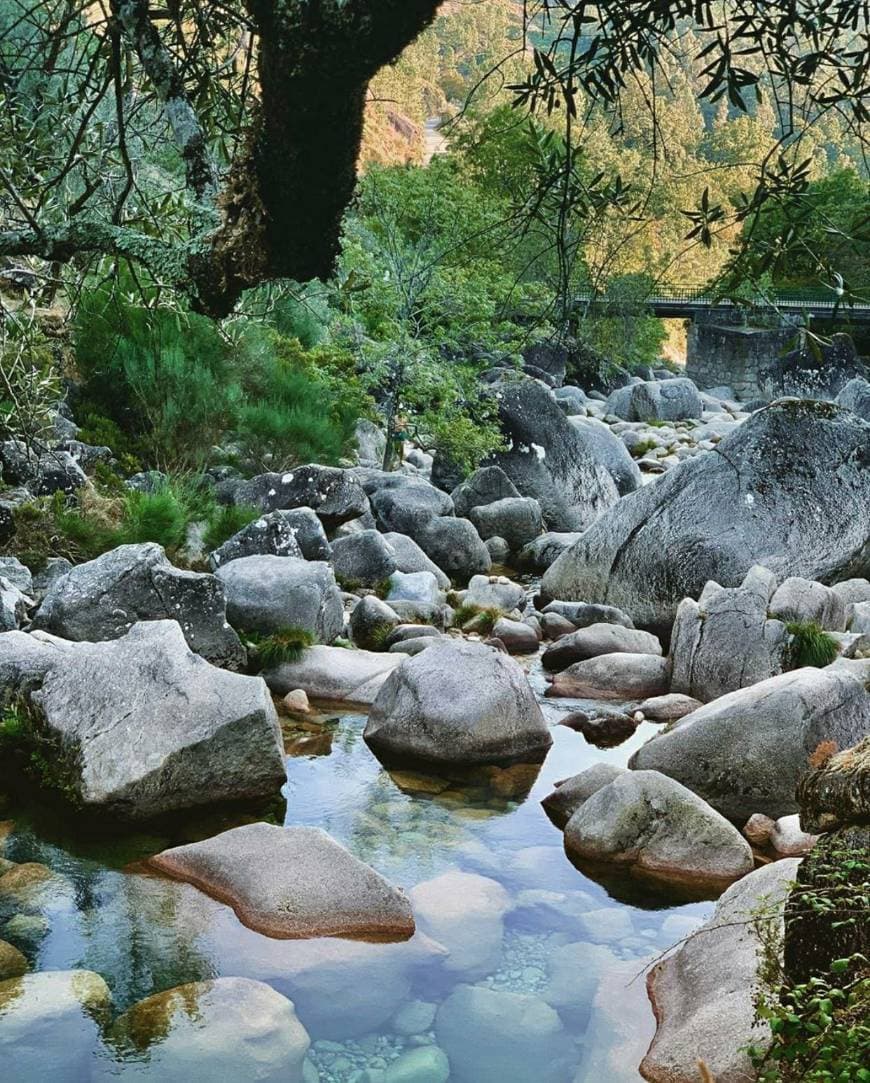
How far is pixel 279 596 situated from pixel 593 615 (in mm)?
3222

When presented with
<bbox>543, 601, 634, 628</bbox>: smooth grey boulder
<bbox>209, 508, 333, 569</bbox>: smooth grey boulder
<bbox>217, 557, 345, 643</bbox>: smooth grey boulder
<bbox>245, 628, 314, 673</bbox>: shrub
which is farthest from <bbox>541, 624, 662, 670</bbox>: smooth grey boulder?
<bbox>209, 508, 333, 569</bbox>: smooth grey boulder

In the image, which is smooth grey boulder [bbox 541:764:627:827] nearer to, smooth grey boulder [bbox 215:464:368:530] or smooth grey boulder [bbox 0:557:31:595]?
smooth grey boulder [bbox 0:557:31:595]

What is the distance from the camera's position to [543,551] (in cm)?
1477

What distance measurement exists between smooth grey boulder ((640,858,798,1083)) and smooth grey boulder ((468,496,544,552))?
10048 mm

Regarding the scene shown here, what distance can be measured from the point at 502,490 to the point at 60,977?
38.3 ft

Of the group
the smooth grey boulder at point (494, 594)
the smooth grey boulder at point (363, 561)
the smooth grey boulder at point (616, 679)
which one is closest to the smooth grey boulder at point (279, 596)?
the smooth grey boulder at point (363, 561)

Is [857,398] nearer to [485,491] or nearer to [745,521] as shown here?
[485,491]

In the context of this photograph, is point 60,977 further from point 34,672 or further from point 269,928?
point 34,672

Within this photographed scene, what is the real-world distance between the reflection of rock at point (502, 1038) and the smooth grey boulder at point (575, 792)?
2035 mm

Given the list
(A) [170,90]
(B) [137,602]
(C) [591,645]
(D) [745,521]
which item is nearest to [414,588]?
(C) [591,645]

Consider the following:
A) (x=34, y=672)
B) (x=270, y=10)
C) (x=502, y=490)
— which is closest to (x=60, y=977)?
(x=34, y=672)

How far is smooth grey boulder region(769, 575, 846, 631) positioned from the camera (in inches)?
387

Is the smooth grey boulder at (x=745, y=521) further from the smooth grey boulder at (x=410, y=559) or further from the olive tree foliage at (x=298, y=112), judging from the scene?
the olive tree foliage at (x=298, y=112)

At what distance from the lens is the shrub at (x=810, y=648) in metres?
9.30
